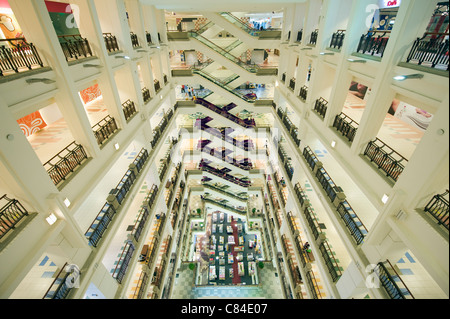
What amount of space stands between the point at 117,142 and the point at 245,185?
46.6ft

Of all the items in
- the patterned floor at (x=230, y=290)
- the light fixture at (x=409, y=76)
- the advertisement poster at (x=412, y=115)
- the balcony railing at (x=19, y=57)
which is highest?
the balcony railing at (x=19, y=57)

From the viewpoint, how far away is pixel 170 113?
15273 mm

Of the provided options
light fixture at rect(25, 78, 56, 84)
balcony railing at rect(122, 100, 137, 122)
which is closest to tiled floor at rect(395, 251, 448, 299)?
light fixture at rect(25, 78, 56, 84)

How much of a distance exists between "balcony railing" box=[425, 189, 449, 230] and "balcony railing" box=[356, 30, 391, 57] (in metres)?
4.15

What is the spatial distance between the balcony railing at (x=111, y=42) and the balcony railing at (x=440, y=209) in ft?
34.0

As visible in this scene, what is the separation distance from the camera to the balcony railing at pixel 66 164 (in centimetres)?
544

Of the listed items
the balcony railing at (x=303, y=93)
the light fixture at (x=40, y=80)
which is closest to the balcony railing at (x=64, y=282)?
the light fixture at (x=40, y=80)

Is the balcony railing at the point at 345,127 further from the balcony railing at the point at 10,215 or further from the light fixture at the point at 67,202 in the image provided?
the balcony railing at the point at 10,215

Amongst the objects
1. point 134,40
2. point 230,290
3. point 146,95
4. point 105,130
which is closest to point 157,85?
point 146,95

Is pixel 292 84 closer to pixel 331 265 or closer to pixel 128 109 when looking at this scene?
pixel 128 109

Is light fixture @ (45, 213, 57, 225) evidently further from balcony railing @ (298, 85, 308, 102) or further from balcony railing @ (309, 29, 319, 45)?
balcony railing @ (309, 29, 319, 45)

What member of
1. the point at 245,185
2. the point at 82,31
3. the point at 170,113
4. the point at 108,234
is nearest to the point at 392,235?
the point at 108,234

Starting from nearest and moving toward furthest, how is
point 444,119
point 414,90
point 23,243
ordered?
1. point 444,119
2. point 23,243
3. point 414,90
